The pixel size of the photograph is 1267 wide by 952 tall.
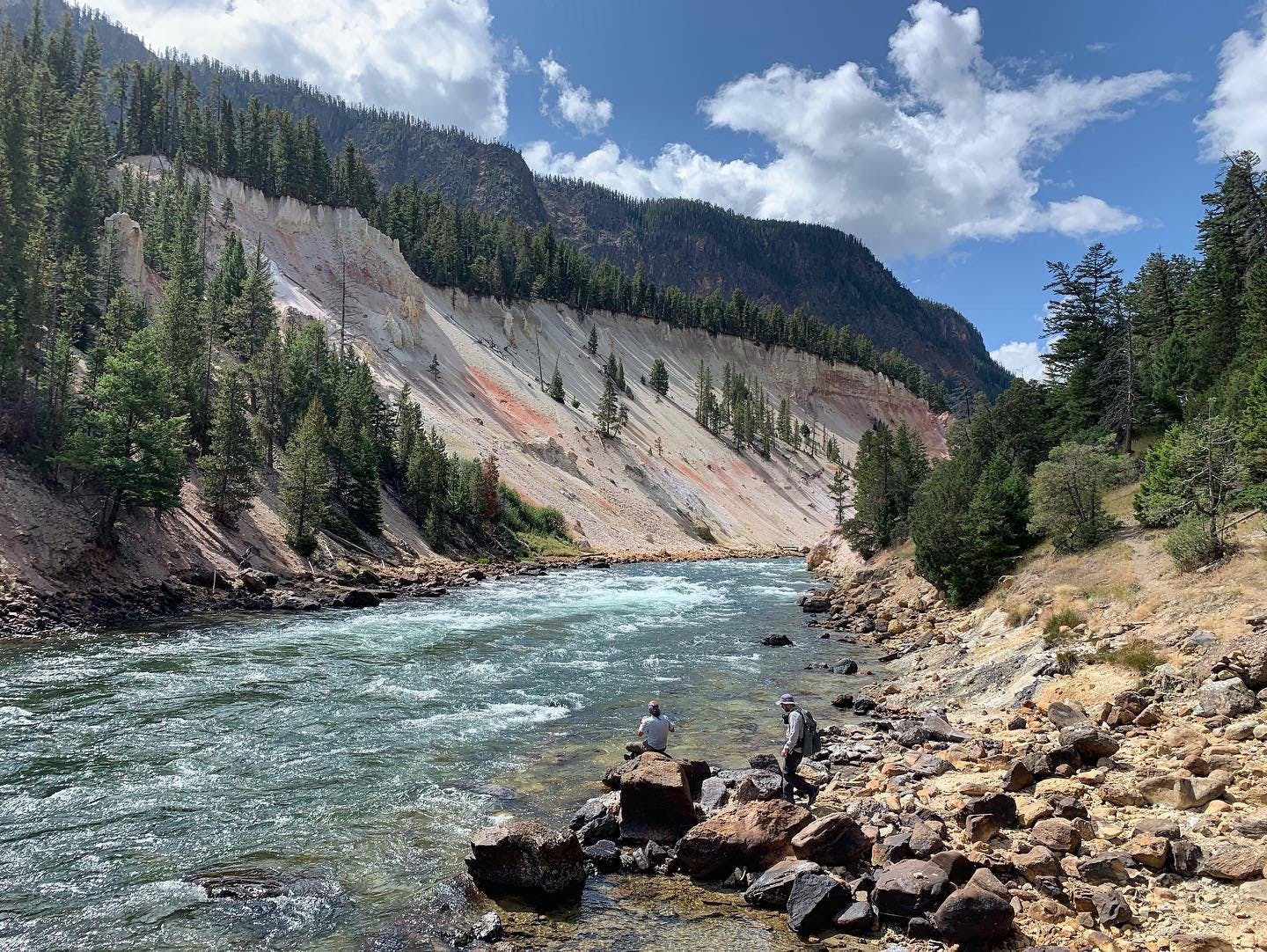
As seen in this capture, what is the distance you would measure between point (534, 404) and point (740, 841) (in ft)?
306

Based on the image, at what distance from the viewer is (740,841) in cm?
1154

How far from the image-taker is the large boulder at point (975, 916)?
29.0 feet

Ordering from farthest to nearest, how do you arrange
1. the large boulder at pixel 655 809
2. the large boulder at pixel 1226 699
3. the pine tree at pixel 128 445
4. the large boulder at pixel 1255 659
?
the pine tree at pixel 128 445, the large boulder at pixel 1255 659, the large boulder at pixel 1226 699, the large boulder at pixel 655 809

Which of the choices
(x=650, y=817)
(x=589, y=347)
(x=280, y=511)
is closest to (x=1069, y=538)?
(x=650, y=817)

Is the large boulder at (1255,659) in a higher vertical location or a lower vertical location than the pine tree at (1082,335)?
lower

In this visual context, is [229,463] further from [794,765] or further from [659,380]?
[659,380]

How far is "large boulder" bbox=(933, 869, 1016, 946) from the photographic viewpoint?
884cm

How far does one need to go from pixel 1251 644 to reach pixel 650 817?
45.4 ft

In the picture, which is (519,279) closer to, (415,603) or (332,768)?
(415,603)

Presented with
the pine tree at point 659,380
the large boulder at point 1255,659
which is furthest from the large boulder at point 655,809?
the pine tree at point 659,380

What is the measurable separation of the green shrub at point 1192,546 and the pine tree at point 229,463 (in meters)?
46.8

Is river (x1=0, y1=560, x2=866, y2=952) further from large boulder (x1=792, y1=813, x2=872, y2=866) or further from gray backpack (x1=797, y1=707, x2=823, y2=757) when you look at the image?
gray backpack (x1=797, y1=707, x2=823, y2=757)

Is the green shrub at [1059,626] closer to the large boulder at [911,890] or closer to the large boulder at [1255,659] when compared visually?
the large boulder at [1255,659]

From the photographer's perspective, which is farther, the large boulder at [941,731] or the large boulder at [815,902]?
the large boulder at [941,731]
